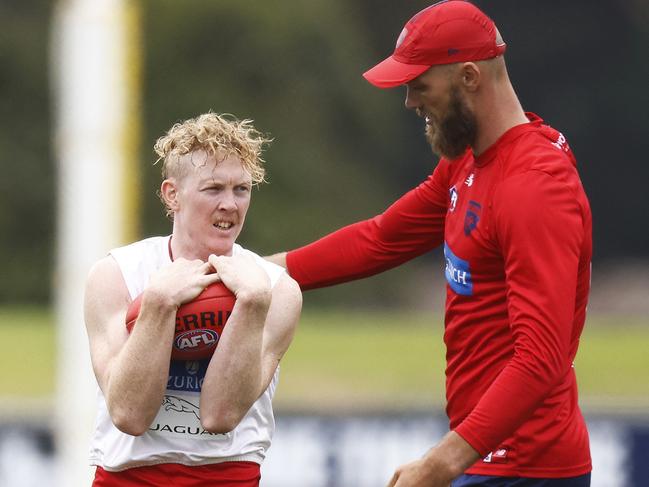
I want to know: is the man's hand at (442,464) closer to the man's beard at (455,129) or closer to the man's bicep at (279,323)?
the man's bicep at (279,323)

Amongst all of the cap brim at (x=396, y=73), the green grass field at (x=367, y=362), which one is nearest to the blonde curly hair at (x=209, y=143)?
the cap brim at (x=396, y=73)

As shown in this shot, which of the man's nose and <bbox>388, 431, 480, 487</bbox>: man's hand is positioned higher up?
the man's nose

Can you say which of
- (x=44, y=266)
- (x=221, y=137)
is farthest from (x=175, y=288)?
(x=44, y=266)

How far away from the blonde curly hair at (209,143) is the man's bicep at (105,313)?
0.34 meters

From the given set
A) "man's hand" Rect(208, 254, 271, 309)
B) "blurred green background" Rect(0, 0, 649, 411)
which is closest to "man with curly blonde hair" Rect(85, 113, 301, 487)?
"man's hand" Rect(208, 254, 271, 309)

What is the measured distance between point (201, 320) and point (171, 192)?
0.42 metres

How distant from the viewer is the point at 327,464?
28.1 feet

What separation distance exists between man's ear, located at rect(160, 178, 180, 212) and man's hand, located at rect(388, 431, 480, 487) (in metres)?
1.00

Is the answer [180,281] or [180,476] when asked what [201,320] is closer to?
[180,281]

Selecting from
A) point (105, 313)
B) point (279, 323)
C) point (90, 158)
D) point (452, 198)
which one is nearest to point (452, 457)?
point (279, 323)

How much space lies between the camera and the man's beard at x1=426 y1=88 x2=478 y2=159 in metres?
4.15

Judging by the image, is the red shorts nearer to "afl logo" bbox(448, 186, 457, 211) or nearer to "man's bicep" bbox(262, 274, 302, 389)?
"man's bicep" bbox(262, 274, 302, 389)

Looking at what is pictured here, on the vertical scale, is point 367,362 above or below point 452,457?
above

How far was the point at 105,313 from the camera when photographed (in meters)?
4.00
